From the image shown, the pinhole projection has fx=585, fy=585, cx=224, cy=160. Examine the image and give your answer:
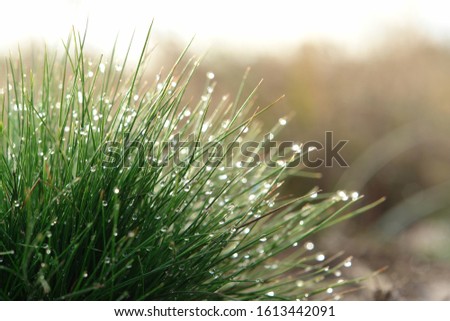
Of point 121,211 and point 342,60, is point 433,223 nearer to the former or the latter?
point 342,60

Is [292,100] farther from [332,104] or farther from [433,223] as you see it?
[433,223]

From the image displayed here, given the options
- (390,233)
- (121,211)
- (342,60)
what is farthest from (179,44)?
(121,211)
